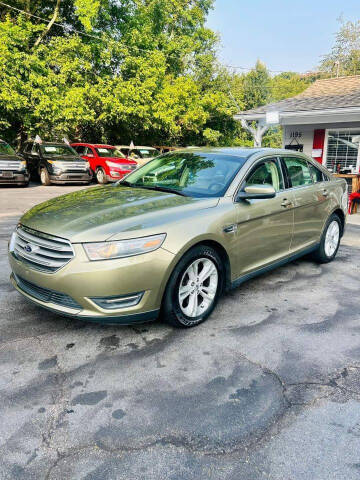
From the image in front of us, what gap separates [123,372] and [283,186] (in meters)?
2.75

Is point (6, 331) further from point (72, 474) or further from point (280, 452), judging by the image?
point (280, 452)

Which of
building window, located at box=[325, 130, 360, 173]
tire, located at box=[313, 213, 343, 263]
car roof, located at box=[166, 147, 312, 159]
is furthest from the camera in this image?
building window, located at box=[325, 130, 360, 173]

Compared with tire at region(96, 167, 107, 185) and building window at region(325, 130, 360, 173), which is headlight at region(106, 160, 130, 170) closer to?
tire at region(96, 167, 107, 185)

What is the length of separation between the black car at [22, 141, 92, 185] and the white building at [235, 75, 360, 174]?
6.44 meters

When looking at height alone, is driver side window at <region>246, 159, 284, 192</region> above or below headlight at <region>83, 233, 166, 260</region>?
above

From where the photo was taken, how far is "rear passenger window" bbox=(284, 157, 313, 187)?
462 cm

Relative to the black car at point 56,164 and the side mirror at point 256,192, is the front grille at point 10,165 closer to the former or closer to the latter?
the black car at point 56,164

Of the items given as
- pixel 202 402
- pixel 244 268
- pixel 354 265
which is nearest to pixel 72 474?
pixel 202 402

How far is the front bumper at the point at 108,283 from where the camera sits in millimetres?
2828

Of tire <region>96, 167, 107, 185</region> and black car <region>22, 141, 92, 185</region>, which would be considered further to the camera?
tire <region>96, 167, 107, 185</region>

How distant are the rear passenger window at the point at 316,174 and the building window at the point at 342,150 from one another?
8.67m

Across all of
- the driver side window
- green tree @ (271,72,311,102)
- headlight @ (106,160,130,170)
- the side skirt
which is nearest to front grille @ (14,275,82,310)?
the side skirt

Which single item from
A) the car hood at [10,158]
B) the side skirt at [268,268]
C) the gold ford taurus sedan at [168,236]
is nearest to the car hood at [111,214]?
the gold ford taurus sedan at [168,236]

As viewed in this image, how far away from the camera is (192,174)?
4.09 metres
